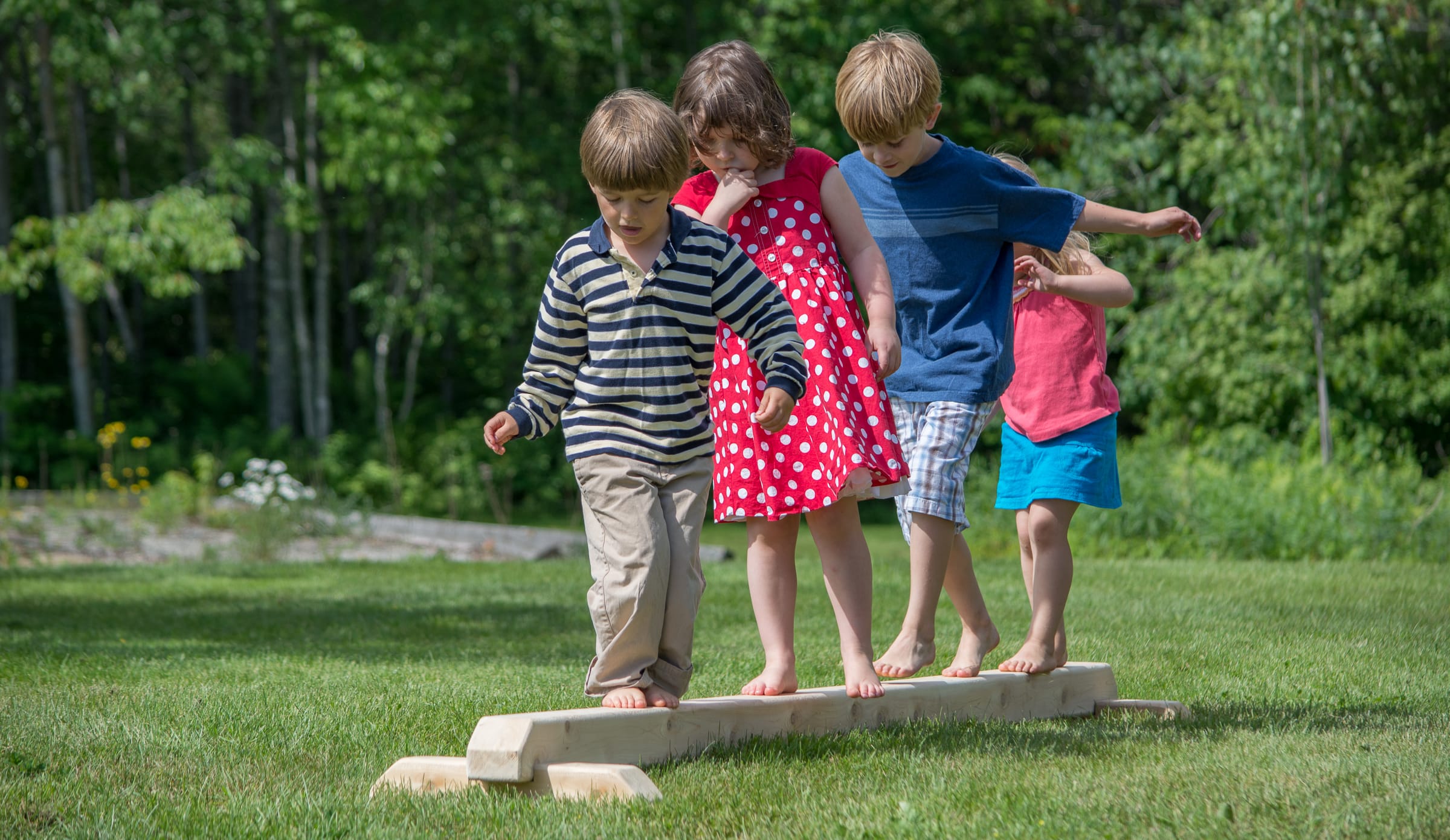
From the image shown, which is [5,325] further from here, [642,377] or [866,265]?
[642,377]

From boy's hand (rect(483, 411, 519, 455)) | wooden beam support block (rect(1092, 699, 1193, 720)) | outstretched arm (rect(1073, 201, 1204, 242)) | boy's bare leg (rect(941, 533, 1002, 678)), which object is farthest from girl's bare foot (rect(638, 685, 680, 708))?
outstretched arm (rect(1073, 201, 1204, 242))

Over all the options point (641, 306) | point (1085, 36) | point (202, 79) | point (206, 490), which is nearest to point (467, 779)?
point (641, 306)

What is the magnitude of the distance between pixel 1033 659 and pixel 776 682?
96 cm

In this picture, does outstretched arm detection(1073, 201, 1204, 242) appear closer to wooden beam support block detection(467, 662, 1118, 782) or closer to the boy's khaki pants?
wooden beam support block detection(467, 662, 1118, 782)

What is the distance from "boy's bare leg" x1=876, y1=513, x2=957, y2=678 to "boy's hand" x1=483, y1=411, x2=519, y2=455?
1.35 m

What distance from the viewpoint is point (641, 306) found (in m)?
3.35

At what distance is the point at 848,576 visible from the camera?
3840mm

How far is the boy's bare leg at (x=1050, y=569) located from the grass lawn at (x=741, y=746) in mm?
372

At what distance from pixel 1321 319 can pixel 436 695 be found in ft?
37.1

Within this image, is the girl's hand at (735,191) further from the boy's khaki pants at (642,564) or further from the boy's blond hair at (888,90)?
the boy's khaki pants at (642,564)

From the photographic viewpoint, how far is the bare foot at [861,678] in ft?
12.3

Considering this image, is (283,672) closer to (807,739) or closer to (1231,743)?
(807,739)

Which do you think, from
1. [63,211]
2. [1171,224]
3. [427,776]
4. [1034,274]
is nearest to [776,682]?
[427,776]

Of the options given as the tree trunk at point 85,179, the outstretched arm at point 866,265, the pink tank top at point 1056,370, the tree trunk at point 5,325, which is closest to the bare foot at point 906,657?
the pink tank top at point 1056,370
